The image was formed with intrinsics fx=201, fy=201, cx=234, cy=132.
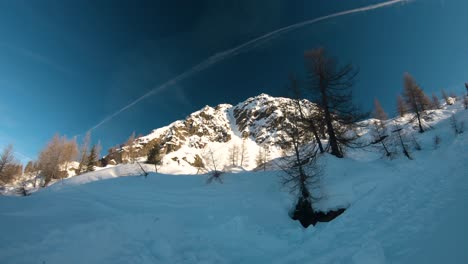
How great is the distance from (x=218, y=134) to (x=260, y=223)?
13410 centimetres

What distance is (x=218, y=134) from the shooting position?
143 metres

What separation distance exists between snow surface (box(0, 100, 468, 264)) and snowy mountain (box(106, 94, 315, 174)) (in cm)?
7852

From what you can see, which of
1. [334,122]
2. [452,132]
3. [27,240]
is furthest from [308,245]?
[452,132]

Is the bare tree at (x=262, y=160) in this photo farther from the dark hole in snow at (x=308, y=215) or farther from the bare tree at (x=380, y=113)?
the bare tree at (x=380, y=113)

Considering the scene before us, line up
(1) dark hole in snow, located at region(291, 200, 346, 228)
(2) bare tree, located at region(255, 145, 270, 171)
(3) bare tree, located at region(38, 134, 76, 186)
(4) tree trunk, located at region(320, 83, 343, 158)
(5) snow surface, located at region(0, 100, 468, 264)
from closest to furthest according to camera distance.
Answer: (5) snow surface, located at region(0, 100, 468, 264) → (1) dark hole in snow, located at region(291, 200, 346, 228) → (4) tree trunk, located at region(320, 83, 343, 158) → (2) bare tree, located at region(255, 145, 270, 171) → (3) bare tree, located at region(38, 134, 76, 186)

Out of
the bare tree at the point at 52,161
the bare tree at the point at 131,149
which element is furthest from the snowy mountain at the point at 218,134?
the bare tree at the point at 52,161

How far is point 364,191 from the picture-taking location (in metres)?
9.55

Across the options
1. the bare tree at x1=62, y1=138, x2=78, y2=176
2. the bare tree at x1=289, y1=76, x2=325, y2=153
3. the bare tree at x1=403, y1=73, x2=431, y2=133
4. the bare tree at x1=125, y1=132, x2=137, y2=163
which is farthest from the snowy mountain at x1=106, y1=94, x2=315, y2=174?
the bare tree at x1=289, y1=76, x2=325, y2=153

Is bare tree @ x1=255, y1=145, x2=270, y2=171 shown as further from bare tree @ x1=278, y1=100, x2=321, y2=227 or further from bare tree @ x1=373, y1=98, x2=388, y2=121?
bare tree @ x1=373, y1=98, x2=388, y2=121

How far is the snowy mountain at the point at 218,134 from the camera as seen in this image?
4313 inches

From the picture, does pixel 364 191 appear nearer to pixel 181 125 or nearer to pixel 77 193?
pixel 77 193

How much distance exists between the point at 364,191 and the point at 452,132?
2847 centimetres

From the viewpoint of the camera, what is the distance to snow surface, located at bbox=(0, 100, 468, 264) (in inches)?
197

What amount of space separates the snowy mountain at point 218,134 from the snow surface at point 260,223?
78.5 m
